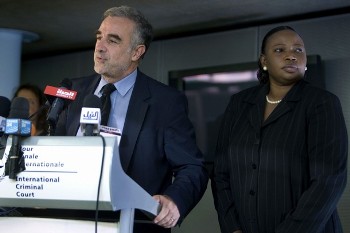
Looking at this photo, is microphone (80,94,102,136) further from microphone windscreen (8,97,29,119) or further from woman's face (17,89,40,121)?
woman's face (17,89,40,121)

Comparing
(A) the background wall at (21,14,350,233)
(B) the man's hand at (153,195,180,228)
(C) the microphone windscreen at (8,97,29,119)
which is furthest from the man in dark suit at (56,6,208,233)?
(A) the background wall at (21,14,350,233)

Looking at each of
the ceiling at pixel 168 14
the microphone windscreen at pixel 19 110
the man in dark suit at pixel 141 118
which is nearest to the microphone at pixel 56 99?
the microphone windscreen at pixel 19 110

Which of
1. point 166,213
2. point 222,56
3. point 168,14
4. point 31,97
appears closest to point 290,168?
point 166,213

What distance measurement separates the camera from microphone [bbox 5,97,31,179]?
1724mm

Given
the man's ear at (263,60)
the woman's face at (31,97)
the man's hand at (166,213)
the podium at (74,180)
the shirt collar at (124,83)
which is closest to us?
the podium at (74,180)

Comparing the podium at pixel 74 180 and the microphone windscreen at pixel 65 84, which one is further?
the microphone windscreen at pixel 65 84

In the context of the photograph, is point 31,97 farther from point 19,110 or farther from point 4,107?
point 19,110

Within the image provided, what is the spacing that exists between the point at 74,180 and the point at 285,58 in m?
1.35

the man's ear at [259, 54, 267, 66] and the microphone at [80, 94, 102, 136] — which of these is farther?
the man's ear at [259, 54, 267, 66]

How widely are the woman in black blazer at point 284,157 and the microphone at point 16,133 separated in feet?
3.70

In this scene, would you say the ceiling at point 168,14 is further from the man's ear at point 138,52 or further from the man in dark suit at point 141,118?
the man in dark suit at point 141,118

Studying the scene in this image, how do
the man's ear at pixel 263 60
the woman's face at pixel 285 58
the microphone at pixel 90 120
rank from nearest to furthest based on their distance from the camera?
the microphone at pixel 90 120
the woman's face at pixel 285 58
the man's ear at pixel 263 60

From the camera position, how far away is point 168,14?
511 cm

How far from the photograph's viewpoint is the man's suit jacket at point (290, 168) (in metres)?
2.41
